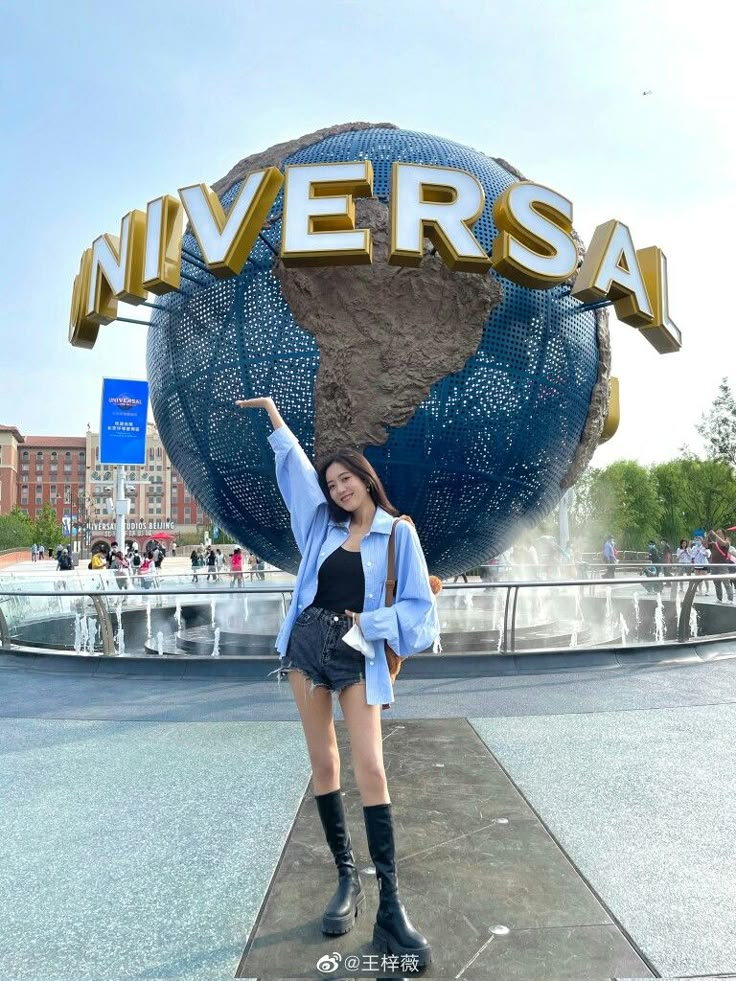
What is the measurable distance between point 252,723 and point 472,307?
3.68 metres

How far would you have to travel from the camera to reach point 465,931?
6.62 feet

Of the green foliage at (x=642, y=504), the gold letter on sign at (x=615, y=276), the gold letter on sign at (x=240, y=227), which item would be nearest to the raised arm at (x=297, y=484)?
the gold letter on sign at (x=240, y=227)

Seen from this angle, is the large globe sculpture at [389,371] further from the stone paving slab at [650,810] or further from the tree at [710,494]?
the tree at [710,494]

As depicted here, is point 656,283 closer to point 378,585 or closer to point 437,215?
point 437,215

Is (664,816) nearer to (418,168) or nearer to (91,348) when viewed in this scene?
(418,168)

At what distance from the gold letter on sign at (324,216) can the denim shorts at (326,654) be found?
3.65 metres

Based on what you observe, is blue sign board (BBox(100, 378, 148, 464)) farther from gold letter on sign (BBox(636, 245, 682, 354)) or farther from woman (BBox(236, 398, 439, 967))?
woman (BBox(236, 398, 439, 967))

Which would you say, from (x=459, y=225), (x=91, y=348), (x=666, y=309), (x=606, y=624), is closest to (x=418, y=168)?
(x=459, y=225)

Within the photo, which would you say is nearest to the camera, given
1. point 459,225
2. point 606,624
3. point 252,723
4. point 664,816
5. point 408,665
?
point 664,816

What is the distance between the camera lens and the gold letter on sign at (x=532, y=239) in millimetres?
5438

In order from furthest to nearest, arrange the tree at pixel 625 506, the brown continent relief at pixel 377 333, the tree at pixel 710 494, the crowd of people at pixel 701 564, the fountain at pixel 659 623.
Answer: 1. the tree at pixel 625 506
2. the tree at pixel 710 494
3. the crowd of people at pixel 701 564
4. the fountain at pixel 659 623
5. the brown continent relief at pixel 377 333

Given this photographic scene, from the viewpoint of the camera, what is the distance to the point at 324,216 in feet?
17.2

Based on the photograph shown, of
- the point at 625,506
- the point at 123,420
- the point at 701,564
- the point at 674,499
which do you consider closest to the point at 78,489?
the point at 625,506

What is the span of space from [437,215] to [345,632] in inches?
161
